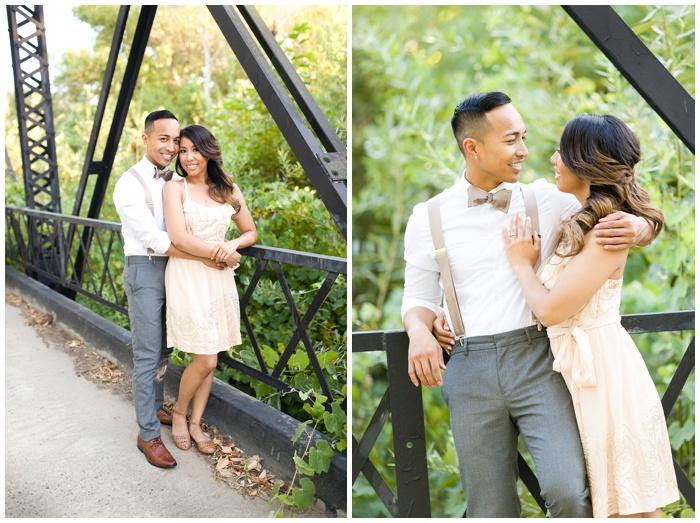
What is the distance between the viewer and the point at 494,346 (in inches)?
84.2

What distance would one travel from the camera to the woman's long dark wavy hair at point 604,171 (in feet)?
6.50

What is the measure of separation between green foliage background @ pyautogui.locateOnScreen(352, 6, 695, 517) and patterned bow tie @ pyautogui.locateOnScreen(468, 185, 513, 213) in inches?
45.1

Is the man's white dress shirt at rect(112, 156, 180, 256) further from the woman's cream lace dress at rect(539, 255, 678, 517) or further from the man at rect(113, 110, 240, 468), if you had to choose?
the woman's cream lace dress at rect(539, 255, 678, 517)

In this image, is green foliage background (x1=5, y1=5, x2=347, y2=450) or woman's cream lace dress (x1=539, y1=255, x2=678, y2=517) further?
green foliage background (x1=5, y1=5, x2=347, y2=450)

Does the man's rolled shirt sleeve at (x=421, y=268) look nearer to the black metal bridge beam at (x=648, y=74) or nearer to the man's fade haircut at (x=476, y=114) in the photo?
the man's fade haircut at (x=476, y=114)

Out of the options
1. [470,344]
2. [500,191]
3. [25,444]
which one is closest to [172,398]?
[25,444]

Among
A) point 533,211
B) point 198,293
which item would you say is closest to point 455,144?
point 198,293

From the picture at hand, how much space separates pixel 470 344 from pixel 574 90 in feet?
10.3

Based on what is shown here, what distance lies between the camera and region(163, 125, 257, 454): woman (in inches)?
124

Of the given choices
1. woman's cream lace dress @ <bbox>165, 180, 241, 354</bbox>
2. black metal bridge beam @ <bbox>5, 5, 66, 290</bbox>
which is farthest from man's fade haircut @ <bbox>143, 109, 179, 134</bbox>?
black metal bridge beam @ <bbox>5, 5, 66, 290</bbox>

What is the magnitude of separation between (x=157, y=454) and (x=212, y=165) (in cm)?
157

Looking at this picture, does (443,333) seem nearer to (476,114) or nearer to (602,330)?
(602,330)

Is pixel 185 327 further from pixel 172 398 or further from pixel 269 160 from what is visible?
pixel 269 160

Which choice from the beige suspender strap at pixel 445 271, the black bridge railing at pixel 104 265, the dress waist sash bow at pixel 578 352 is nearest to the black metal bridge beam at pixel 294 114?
the black bridge railing at pixel 104 265
